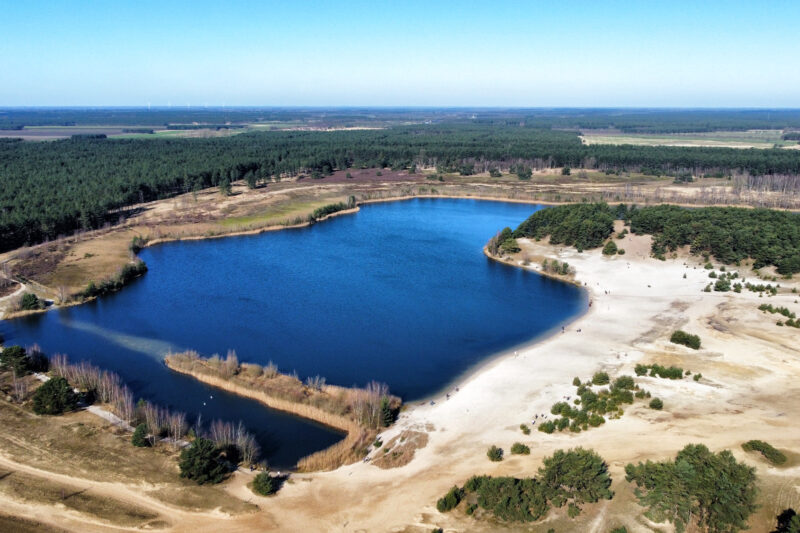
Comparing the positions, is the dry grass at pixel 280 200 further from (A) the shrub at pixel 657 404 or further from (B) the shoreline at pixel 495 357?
(A) the shrub at pixel 657 404

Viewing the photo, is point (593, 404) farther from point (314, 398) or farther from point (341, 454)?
point (314, 398)

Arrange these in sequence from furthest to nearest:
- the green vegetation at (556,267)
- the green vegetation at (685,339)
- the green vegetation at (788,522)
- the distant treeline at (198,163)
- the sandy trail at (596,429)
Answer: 1. the distant treeline at (198,163)
2. the green vegetation at (556,267)
3. the green vegetation at (685,339)
4. the sandy trail at (596,429)
5. the green vegetation at (788,522)

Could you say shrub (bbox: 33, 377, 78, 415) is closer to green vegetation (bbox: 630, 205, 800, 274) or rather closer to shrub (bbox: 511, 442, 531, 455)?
shrub (bbox: 511, 442, 531, 455)

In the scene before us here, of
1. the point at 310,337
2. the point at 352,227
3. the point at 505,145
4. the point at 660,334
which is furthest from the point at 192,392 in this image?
the point at 505,145

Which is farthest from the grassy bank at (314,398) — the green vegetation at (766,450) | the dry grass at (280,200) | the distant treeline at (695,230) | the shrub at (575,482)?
the distant treeline at (695,230)

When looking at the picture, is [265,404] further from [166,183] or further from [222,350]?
[166,183]

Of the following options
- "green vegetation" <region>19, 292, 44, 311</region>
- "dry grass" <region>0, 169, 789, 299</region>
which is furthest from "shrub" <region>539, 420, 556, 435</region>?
"dry grass" <region>0, 169, 789, 299</region>
